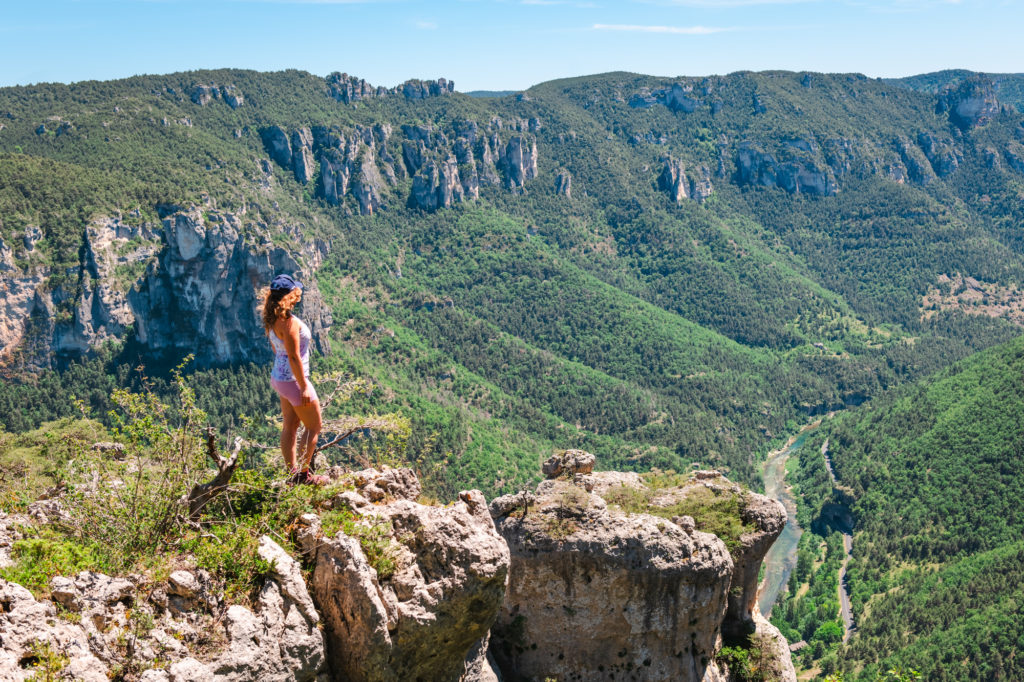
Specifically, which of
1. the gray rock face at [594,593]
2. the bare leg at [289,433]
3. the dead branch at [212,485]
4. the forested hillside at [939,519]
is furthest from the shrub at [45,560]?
the forested hillside at [939,519]

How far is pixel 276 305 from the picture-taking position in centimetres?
1144

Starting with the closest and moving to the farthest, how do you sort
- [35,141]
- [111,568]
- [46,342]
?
[111,568], [46,342], [35,141]

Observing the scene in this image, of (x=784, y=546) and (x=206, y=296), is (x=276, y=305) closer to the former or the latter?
(x=784, y=546)

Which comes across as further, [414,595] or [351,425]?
[351,425]

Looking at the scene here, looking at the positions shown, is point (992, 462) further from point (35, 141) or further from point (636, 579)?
point (35, 141)

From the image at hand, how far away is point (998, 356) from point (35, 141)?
622 ft

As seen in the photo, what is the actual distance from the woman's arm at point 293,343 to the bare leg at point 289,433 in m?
0.89

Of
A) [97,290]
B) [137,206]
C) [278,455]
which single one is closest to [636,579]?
[278,455]

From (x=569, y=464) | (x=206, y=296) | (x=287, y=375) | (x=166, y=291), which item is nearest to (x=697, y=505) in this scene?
(x=569, y=464)

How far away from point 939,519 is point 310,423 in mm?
108285

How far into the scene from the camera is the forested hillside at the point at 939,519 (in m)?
68.0

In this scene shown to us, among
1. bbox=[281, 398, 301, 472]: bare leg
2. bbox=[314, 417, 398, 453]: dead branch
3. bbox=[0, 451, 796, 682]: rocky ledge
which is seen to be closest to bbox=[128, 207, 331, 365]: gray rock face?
bbox=[0, 451, 796, 682]: rocky ledge

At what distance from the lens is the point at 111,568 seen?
31.7ft

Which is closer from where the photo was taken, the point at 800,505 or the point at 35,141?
the point at 800,505
